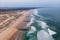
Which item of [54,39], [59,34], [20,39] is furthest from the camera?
[59,34]

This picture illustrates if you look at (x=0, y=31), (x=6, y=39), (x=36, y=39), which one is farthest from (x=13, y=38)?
(x=0, y=31)

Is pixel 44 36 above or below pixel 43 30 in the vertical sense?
above

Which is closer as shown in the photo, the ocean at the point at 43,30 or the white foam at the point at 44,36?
the white foam at the point at 44,36

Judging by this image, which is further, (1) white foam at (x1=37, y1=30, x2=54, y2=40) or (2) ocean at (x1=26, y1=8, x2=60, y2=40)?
(2) ocean at (x1=26, y1=8, x2=60, y2=40)

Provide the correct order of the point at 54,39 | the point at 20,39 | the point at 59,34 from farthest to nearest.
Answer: the point at 59,34 < the point at 54,39 < the point at 20,39

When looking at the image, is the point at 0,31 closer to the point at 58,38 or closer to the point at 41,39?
the point at 41,39

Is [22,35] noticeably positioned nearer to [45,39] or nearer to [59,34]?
[45,39]

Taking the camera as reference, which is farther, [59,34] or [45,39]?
[59,34]

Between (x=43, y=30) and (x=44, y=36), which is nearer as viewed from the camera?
(x=44, y=36)

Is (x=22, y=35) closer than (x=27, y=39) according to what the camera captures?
No

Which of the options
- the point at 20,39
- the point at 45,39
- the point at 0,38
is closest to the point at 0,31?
the point at 0,38
